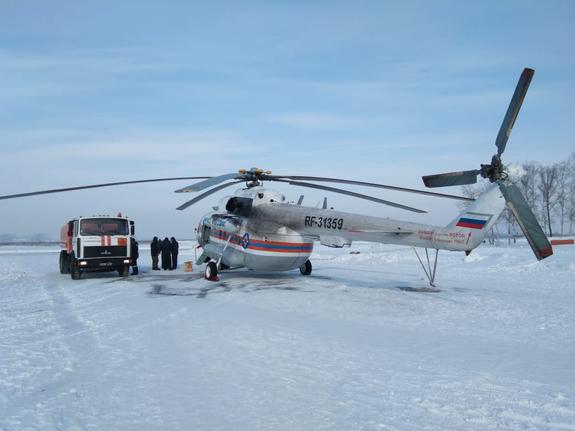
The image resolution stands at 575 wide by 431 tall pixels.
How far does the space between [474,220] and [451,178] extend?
1210 mm

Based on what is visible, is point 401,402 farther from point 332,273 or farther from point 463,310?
point 332,273

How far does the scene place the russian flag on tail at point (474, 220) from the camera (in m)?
11.1

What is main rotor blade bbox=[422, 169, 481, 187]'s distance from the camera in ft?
36.1

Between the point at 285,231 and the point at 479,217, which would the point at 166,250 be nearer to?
the point at 285,231

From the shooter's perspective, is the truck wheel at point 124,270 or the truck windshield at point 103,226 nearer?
the truck windshield at point 103,226

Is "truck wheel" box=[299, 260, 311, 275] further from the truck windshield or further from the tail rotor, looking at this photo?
the tail rotor

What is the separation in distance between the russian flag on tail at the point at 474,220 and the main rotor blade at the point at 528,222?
0.84 m

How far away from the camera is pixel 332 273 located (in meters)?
20.0

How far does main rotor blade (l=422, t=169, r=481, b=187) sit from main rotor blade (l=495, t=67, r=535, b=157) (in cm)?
81

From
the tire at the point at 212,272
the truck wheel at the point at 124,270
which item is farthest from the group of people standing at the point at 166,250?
the tire at the point at 212,272

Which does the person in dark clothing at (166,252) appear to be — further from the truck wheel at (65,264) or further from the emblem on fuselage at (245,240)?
the emblem on fuselage at (245,240)

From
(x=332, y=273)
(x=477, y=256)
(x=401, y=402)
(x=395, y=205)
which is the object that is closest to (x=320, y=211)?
(x=395, y=205)

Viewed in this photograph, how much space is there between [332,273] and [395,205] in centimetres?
709

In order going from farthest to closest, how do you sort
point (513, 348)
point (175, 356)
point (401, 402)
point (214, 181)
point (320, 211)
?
point (320, 211) < point (214, 181) < point (513, 348) < point (175, 356) < point (401, 402)
